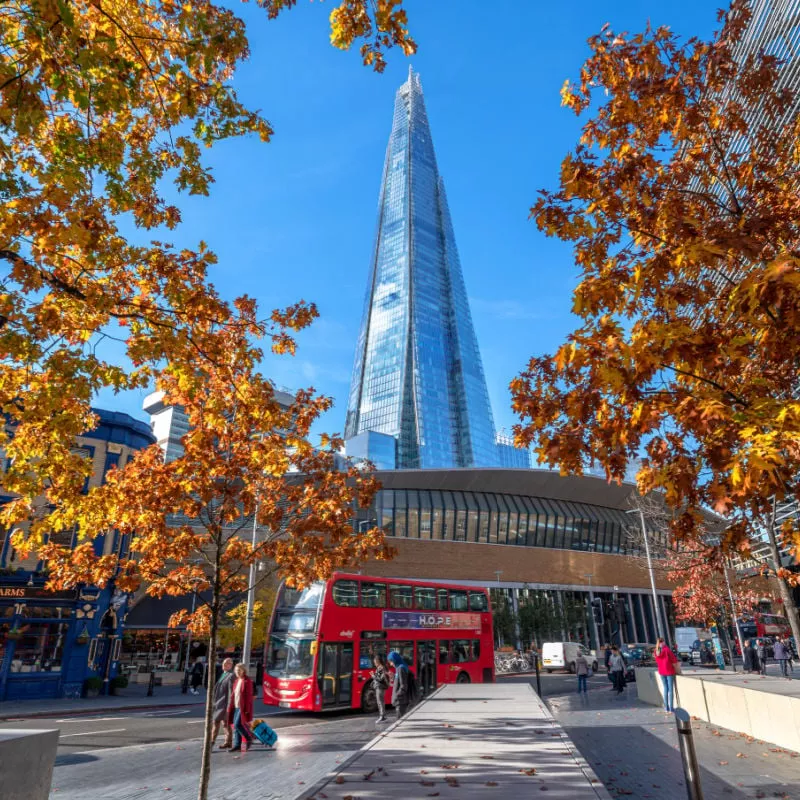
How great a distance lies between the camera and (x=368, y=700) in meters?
18.4

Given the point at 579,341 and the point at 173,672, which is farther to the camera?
the point at 173,672

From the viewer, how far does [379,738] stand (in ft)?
24.0

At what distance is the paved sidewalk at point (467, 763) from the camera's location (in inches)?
193

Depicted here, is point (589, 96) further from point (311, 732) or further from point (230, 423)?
point (311, 732)

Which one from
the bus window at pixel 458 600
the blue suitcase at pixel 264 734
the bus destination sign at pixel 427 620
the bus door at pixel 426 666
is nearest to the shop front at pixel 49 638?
the bus destination sign at pixel 427 620

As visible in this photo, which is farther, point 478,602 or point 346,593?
point 478,602

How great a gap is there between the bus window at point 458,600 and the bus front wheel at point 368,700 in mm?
4886

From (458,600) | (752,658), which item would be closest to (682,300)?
(458,600)

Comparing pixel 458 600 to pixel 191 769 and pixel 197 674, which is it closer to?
pixel 191 769

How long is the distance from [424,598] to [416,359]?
414ft

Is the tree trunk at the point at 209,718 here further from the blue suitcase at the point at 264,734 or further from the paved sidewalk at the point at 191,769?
the blue suitcase at the point at 264,734

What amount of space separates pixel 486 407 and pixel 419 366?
1117 inches

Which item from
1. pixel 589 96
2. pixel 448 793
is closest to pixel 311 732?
pixel 448 793

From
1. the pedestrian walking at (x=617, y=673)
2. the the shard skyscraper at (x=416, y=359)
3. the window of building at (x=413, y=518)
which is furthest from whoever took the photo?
the the shard skyscraper at (x=416, y=359)
